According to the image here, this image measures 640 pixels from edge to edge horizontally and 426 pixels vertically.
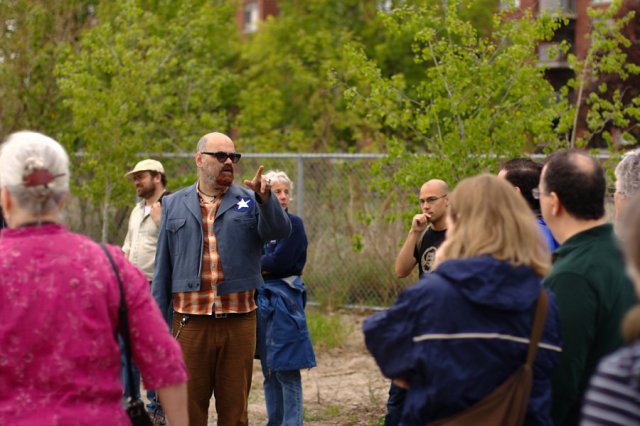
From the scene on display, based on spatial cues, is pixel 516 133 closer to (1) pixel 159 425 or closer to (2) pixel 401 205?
(2) pixel 401 205

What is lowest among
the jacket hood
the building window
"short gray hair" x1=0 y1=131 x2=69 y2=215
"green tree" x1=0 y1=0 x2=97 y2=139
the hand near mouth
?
the jacket hood

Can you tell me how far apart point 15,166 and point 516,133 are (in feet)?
19.9

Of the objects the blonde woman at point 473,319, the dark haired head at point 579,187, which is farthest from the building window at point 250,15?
the blonde woman at point 473,319

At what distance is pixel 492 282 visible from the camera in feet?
12.1

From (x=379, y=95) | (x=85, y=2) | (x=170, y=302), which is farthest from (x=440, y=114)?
(x=85, y=2)

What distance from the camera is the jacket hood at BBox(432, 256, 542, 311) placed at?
3654 mm

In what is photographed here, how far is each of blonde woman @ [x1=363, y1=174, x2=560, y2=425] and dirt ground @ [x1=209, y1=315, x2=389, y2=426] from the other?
460 centimetres

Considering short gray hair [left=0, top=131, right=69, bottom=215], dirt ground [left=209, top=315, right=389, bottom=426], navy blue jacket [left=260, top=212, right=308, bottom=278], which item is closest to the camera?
short gray hair [left=0, top=131, right=69, bottom=215]

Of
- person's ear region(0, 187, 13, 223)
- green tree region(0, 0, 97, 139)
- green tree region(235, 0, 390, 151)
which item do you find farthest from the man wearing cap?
green tree region(235, 0, 390, 151)

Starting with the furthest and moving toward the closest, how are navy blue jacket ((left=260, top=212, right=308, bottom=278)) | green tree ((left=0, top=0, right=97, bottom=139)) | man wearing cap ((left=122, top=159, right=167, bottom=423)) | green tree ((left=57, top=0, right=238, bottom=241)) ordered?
green tree ((left=0, top=0, right=97, bottom=139))
green tree ((left=57, top=0, right=238, bottom=241))
man wearing cap ((left=122, top=159, right=167, bottom=423))
navy blue jacket ((left=260, top=212, right=308, bottom=278))

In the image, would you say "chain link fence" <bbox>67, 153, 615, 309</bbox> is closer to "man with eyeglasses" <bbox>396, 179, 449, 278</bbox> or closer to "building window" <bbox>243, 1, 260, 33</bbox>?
"man with eyeglasses" <bbox>396, 179, 449, 278</bbox>

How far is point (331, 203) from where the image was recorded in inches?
534

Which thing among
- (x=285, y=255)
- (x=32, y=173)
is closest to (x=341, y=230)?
(x=285, y=255)

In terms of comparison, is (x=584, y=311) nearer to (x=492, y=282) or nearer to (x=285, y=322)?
(x=492, y=282)
